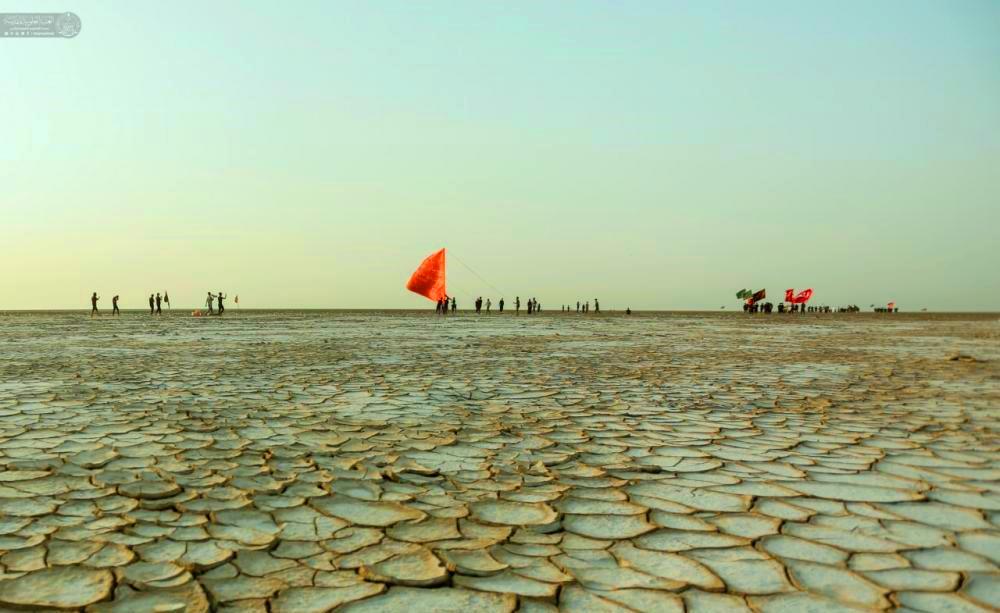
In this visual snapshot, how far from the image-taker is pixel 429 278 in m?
33.9

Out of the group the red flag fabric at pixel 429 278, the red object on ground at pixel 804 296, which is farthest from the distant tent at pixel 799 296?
the red flag fabric at pixel 429 278

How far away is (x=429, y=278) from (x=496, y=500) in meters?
31.1

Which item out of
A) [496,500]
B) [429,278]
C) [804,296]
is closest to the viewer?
[496,500]

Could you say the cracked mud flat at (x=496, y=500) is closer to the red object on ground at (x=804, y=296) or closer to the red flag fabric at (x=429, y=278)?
the red flag fabric at (x=429, y=278)

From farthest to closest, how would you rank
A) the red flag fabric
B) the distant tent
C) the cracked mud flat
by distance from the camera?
the distant tent → the red flag fabric → the cracked mud flat

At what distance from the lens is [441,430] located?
4.68 m

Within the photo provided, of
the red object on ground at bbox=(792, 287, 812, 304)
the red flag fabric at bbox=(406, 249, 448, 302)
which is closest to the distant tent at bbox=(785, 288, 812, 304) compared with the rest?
the red object on ground at bbox=(792, 287, 812, 304)

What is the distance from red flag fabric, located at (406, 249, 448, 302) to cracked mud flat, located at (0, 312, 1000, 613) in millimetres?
26969

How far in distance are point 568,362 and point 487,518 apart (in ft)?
23.9

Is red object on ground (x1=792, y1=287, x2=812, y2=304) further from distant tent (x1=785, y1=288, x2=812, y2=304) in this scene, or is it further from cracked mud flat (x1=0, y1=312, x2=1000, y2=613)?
cracked mud flat (x1=0, y1=312, x2=1000, y2=613)

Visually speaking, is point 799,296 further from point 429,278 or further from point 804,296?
point 429,278

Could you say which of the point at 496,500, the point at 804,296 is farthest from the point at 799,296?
the point at 496,500

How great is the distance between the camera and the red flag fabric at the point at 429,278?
3353cm

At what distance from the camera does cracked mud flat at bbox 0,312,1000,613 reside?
215 centimetres
